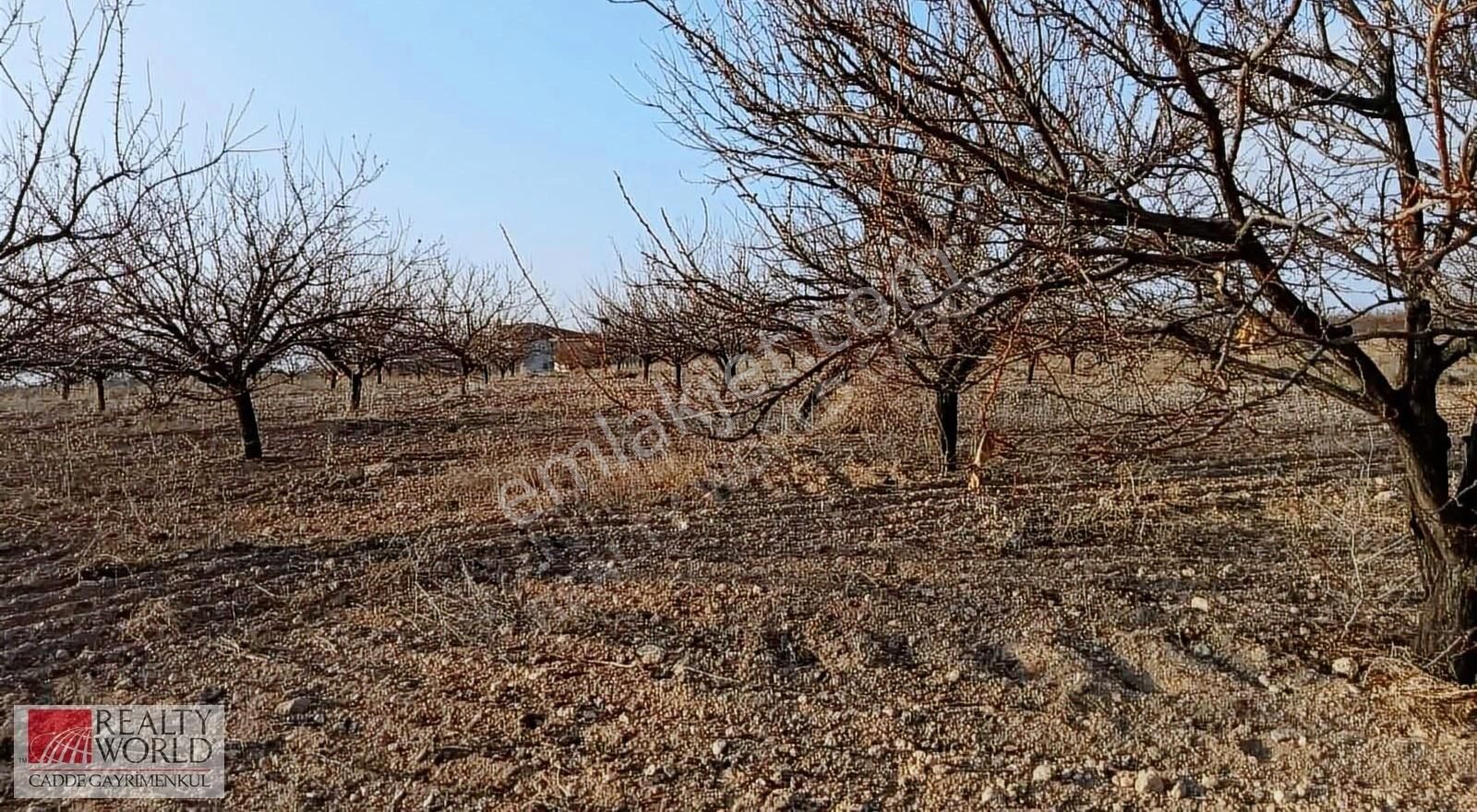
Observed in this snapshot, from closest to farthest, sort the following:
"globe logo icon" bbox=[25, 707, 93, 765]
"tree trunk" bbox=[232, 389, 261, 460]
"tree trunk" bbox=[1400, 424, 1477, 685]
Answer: "globe logo icon" bbox=[25, 707, 93, 765]
"tree trunk" bbox=[1400, 424, 1477, 685]
"tree trunk" bbox=[232, 389, 261, 460]

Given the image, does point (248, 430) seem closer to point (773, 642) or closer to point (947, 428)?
point (947, 428)

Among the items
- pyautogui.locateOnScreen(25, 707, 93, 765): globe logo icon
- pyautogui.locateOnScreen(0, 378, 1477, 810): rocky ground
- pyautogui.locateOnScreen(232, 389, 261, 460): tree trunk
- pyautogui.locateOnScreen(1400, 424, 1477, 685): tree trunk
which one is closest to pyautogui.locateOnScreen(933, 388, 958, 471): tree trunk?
pyautogui.locateOnScreen(0, 378, 1477, 810): rocky ground

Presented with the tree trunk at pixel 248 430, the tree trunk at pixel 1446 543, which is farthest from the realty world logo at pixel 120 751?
the tree trunk at pixel 248 430

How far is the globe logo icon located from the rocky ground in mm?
102

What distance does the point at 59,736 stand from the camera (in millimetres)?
2342

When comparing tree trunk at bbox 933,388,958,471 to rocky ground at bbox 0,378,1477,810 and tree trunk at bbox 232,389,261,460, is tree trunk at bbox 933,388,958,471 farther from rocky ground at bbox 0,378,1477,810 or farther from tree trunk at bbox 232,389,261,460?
tree trunk at bbox 232,389,261,460

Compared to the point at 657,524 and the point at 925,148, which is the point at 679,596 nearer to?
the point at 657,524

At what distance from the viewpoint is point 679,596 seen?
324 centimetres

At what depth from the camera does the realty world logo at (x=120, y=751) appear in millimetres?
2084

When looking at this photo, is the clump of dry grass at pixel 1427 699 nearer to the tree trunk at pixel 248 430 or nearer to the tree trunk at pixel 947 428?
the tree trunk at pixel 947 428

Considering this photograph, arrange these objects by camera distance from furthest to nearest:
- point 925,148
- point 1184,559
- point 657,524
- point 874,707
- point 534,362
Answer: point 534,362
point 657,524
point 1184,559
point 874,707
point 925,148

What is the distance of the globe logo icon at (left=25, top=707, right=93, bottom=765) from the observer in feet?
7.31

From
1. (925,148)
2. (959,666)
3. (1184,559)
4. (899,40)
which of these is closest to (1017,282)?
(925,148)

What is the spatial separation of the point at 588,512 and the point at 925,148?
3.38 metres
